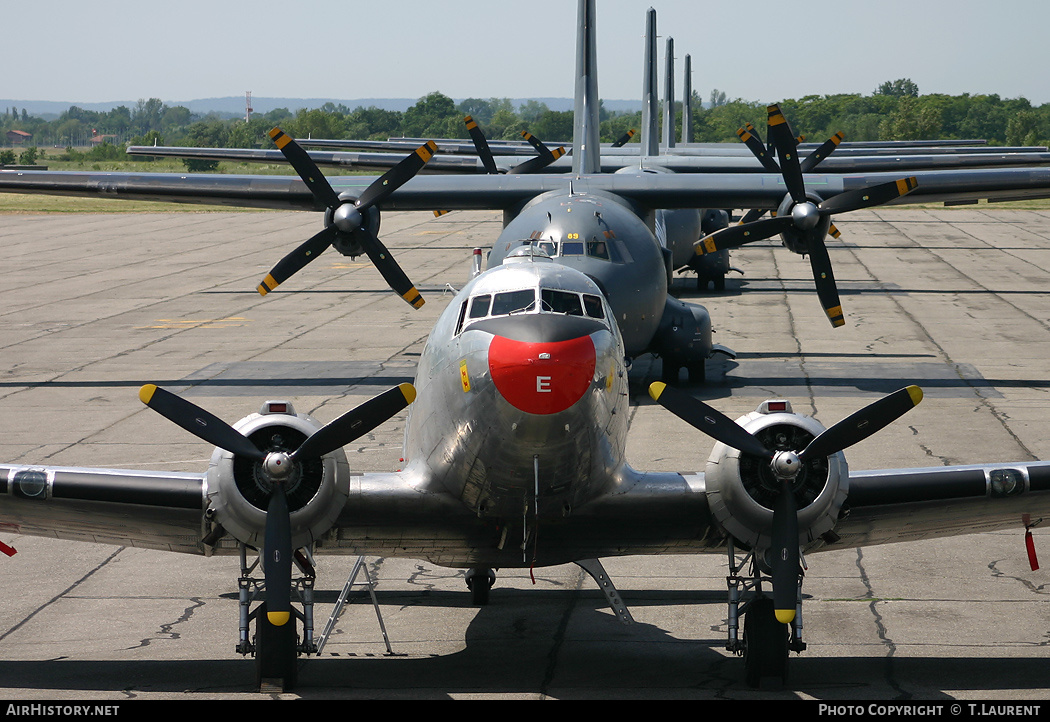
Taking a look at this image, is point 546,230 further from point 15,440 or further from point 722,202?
point 15,440

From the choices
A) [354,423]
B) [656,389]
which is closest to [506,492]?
[354,423]

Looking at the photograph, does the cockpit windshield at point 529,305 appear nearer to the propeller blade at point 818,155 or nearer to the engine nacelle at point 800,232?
the engine nacelle at point 800,232

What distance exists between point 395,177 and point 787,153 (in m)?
8.64

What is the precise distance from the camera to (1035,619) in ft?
40.1

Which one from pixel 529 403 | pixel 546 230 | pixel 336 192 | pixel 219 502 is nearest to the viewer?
pixel 529 403

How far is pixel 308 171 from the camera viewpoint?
81.3 feet

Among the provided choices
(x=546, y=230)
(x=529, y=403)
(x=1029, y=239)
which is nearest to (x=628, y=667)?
(x=529, y=403)

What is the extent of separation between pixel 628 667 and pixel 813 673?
1721 millimetres

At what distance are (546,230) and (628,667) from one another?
1308 cm

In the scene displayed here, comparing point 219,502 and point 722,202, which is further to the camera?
point 722,202

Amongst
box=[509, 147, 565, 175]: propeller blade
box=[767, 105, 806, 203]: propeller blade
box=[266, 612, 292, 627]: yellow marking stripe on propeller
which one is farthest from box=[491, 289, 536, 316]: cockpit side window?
box=[509, 147, 565, 175]: propeller blade

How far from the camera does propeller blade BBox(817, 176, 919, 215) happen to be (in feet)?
83.2

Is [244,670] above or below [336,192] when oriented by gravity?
below

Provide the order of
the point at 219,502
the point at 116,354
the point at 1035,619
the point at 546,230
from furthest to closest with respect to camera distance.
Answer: the point at 116,354 < the point at 546,230 < the point at 1035,619 < the point at 219,502
